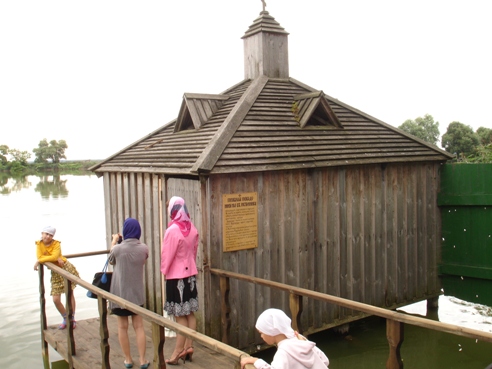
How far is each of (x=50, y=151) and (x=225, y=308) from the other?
93197 mm

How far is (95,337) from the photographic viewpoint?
766cm

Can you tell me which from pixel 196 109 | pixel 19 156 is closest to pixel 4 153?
pixel 19 156

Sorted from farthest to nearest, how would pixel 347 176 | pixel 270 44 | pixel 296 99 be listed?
1. pixel 270 44
2. pixel 296 99
3. pixel 347 176

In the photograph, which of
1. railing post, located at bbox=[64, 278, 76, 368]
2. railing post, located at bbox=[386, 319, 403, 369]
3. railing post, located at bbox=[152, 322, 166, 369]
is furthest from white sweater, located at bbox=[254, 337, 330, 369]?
railing post, located at bbox=[64, 278, 76, 368]

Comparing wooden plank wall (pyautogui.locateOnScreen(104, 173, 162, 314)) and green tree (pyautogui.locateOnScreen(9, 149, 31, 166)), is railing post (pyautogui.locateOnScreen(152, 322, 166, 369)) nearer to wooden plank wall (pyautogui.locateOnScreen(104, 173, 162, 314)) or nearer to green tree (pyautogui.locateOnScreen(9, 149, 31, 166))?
wooden plank wall (pyautogui.locateOnScreen(104, 173, 162, 314))

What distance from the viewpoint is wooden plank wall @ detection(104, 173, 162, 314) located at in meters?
8.17

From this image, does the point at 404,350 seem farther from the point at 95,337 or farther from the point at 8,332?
the point at 8,332

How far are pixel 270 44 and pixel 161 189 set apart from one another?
4191mm

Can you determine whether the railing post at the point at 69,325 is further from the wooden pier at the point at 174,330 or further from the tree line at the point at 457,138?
the tree line at the point at 457,138

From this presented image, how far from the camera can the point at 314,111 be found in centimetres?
914

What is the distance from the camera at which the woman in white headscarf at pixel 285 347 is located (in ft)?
11.5

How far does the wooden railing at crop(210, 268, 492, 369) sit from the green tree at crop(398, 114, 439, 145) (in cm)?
4410

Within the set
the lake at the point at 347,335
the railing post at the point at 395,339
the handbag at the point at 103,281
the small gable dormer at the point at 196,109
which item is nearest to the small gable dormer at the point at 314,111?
the small gable dormer at the point at 196,109

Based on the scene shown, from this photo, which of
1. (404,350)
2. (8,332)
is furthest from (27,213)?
(404,350)
